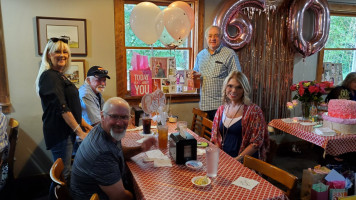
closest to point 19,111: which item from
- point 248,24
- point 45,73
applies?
point 45,73

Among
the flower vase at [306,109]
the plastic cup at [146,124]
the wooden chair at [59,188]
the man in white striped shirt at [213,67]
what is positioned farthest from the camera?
the man in white striped shirt at [213,67]

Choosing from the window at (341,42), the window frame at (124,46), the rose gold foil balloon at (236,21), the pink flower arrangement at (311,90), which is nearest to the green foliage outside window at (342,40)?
the window at (341,42)

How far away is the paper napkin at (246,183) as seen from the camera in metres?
1.34

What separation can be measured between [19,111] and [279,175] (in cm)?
280

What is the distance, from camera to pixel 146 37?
2.94 m

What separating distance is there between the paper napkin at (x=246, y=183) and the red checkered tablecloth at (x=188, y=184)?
2 cm

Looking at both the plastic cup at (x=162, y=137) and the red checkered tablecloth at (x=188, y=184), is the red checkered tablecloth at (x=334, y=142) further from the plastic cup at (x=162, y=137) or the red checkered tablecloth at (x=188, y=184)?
the plastic cup at (x=162, y=137)

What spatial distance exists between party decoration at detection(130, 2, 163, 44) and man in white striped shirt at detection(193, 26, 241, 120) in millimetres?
645

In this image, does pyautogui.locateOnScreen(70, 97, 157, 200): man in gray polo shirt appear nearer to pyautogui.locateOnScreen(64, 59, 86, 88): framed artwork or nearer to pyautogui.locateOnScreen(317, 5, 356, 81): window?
pyautogui.locateOnScreen(64, 59, 86, 88): framed artwork

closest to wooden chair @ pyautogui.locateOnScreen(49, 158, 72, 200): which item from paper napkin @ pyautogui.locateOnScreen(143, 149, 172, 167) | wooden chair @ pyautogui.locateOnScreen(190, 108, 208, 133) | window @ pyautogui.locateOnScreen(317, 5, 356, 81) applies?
paper napkin @ pyautogui.locateOnScreen(143, 149, 172, 167)

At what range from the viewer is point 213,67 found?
3.14 meters

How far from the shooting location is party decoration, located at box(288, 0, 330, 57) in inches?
142

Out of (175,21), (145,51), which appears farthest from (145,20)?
(145,51)

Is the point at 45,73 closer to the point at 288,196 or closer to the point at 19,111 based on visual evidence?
the point at 19,111
